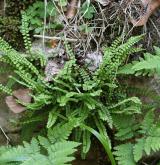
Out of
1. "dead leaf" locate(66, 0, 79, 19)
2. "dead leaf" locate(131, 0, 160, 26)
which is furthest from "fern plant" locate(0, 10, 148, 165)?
"dead leaf" locate(66, 0, 79, 19)

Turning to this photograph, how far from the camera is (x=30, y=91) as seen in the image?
3488 mm

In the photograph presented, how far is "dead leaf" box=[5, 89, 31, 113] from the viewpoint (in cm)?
345

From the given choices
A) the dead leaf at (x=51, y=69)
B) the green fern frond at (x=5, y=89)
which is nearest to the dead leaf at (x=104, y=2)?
the dead leaf at (x=51, y=69)

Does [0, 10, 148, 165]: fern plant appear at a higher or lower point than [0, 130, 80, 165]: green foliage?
higher

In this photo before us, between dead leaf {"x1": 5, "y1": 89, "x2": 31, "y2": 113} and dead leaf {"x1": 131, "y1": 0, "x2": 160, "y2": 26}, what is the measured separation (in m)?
1.08

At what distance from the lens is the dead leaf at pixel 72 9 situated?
3.66 meters

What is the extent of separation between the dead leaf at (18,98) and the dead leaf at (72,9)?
0.74 m

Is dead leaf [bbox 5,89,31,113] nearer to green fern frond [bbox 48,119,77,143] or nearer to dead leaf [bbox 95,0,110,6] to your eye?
green fern frond [bbox 48,119,77,143]

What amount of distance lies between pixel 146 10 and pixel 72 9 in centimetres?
64

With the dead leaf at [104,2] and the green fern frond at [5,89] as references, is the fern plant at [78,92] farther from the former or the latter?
the dead leaf at [104,2]

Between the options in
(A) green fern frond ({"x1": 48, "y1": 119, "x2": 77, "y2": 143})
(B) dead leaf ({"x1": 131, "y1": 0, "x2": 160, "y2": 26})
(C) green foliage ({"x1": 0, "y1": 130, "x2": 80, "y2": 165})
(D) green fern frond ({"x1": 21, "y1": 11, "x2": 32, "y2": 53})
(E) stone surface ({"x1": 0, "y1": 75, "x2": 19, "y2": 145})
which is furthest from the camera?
(E) stone surface ({"x1": 0, "y1": 75, "x2": 19, "y2": 145})

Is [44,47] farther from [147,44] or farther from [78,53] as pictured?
[147,44]

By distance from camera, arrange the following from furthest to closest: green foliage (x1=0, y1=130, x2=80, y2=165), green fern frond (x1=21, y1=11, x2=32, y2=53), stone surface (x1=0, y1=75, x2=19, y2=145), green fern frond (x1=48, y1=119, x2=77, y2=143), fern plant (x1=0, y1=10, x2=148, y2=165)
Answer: stone surface (x1=0, y1=75, x2=19, y2=145) → green fern frond (x1=21, y1=11, x2=32, y2=53) → fern plant (x1=0, y1=10, x2=148, y2=165) → green fern frond (x1=48, y1=119, x2=77, y2=143) → green foliage (x1=0, y1=130, x2=80, y2=165)

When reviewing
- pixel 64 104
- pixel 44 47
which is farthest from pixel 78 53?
pixel 64 104
